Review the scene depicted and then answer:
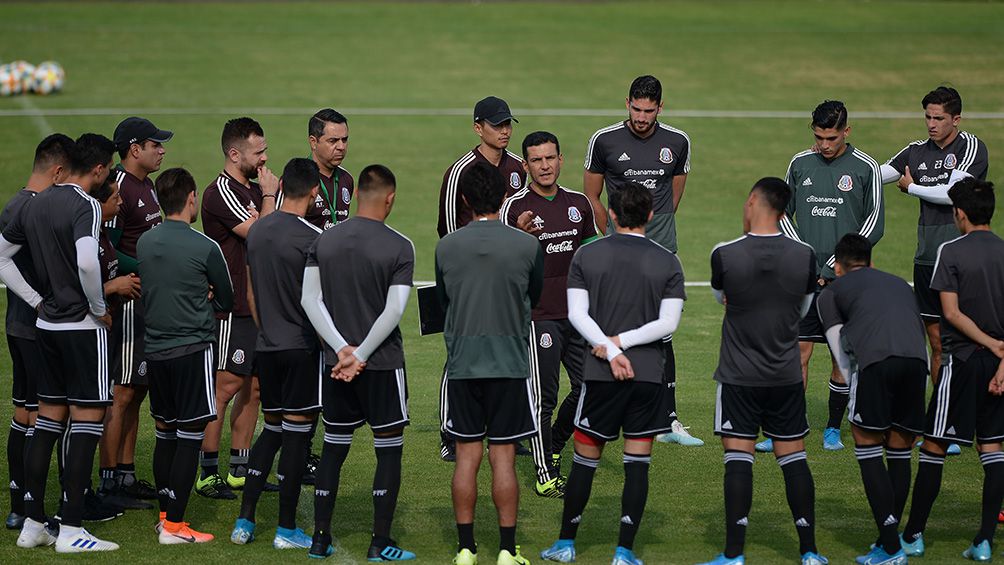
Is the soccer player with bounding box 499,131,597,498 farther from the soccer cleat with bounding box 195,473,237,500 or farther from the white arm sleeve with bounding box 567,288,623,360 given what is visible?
the soccer cleat with bounding box 195,473,237,500

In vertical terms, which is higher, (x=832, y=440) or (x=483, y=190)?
(x=483, y=190)

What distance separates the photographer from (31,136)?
78.8 ft

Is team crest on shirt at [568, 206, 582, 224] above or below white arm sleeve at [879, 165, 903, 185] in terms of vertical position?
below

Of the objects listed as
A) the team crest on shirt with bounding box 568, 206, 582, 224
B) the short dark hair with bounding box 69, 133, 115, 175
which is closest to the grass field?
the team crest on shirt with bounding box 568, 206, 582, 224

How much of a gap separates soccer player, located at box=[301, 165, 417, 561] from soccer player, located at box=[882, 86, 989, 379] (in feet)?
16.8

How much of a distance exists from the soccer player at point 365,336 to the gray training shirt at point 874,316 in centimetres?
277

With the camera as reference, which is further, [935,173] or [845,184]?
[935,173]

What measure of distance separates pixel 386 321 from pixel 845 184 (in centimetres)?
465

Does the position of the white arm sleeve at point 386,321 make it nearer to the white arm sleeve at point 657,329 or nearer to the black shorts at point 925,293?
the white arm sleeve at point 657,329

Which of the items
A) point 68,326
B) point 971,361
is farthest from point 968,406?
point 68,326

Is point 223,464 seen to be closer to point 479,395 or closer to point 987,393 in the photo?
point 479,395

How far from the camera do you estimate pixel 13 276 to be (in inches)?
320

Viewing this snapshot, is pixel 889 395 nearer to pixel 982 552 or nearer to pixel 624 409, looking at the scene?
pixel 982 552

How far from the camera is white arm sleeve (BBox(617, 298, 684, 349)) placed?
761cm
